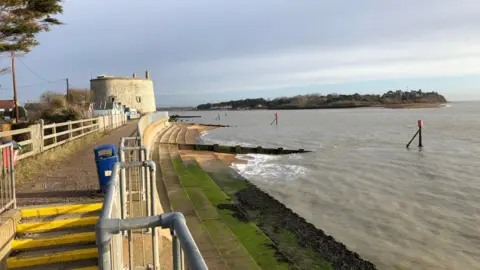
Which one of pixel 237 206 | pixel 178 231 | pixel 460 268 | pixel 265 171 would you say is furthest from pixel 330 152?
pixel 178 231

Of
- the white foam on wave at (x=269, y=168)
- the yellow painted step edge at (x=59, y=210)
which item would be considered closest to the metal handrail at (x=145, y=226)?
the yellow painted step edge at (x=59, y=210)

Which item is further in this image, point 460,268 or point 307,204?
point 307,204

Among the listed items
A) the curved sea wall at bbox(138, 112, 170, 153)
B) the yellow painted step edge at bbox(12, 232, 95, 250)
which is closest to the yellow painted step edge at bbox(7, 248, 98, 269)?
the yellow painted step edge at bbox(12, 232, 95, 250)

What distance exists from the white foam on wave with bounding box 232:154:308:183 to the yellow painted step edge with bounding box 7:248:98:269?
13.6m

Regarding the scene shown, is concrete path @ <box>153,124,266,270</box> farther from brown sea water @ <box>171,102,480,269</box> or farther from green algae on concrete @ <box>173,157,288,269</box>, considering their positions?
brown sea water @ <box>171,102,480,269</box>

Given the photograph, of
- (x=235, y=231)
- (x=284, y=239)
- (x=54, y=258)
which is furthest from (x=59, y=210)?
(x=284, y=239)

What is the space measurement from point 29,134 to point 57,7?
4586 millimetres

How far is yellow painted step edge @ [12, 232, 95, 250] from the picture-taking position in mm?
5543

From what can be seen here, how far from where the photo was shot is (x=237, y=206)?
13180mm

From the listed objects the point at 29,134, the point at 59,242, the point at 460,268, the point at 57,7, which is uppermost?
the point at 57,7

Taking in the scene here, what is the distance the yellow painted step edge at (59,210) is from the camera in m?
6.30

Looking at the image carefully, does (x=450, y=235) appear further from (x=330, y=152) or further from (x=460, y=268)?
(x=330, y=152)

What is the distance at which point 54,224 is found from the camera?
608 centimetres

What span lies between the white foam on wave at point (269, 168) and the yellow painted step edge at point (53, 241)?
13.3 metres
